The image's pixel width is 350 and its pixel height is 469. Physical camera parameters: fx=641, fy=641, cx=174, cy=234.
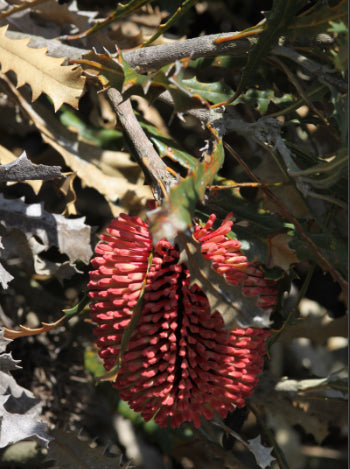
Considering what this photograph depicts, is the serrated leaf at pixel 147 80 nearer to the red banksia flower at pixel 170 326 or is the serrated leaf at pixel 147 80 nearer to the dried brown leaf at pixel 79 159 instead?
the red banksia flower at pixel 170 326

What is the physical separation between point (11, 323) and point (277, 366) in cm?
64

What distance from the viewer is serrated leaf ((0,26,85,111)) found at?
793 millimetres

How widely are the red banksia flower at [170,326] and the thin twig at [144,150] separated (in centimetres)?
6

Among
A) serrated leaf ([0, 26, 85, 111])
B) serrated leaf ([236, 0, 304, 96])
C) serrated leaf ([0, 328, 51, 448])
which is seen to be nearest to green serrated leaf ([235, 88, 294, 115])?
serrated leaf ([236, 0, 304, 96])

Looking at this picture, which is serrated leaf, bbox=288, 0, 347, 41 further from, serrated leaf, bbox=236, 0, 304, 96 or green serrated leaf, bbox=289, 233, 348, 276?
green serrated leaf, bbox=289, 233, 348, 276

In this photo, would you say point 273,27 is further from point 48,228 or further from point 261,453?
point 261,453

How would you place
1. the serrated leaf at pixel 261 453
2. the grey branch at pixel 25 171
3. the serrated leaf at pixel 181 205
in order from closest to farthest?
the serrated leaf at pixel 181 205 → the grey branch at pixel 25 171 → the serrated leaf at pixel 261 453

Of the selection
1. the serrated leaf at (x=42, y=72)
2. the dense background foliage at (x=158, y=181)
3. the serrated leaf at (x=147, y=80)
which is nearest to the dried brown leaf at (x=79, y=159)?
the dense background foliage at (x=158, y=181)

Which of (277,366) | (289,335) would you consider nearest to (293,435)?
(277,366)

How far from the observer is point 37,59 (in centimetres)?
81

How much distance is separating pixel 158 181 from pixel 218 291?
143 millimetres

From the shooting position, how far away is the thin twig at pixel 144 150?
0.69 m

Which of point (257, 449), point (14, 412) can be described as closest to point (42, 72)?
point (14, 412)

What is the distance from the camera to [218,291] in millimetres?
634
